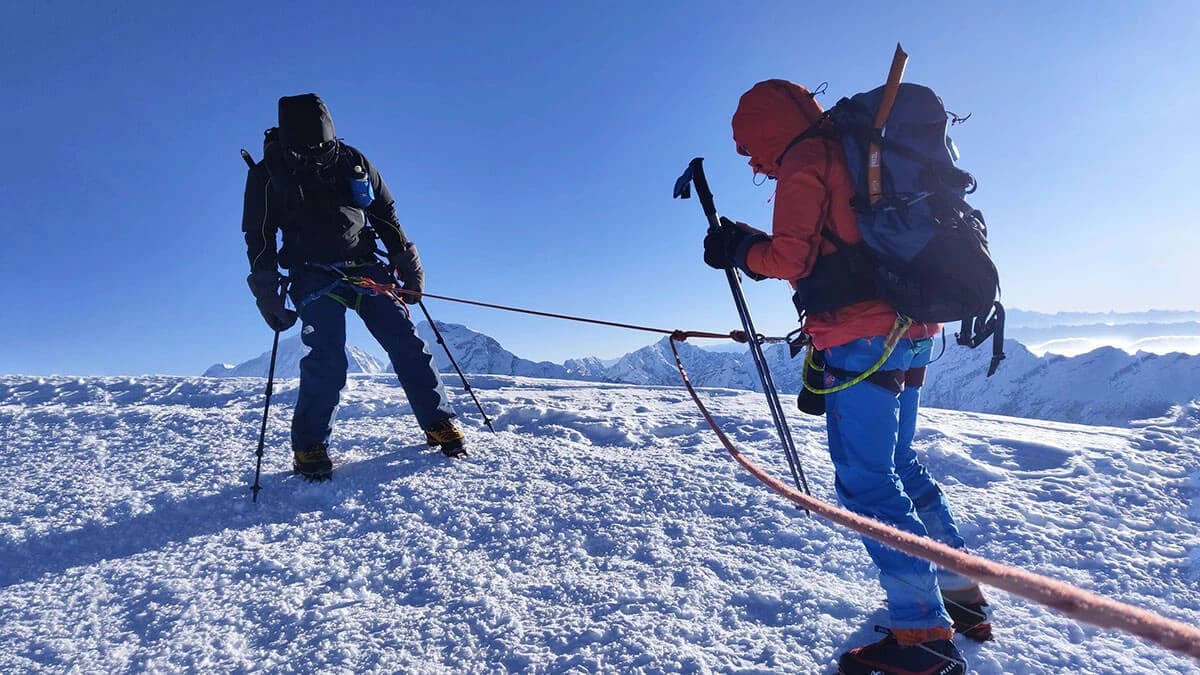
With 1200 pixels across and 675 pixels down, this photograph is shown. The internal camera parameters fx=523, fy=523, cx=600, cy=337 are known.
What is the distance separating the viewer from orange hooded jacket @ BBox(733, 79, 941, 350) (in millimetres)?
2336

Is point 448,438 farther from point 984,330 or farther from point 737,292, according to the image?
point 984,330

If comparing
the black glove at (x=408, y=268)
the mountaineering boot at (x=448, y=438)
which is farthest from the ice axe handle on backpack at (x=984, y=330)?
the black glove at (x=408, y=268)

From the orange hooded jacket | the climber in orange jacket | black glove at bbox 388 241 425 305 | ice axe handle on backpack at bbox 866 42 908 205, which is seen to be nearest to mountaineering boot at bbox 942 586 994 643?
the climber in orange jacket

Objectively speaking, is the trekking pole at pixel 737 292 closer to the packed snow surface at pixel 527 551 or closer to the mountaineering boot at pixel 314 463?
the packed snow surface at pixel 527 551

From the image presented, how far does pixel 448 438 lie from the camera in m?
4.64

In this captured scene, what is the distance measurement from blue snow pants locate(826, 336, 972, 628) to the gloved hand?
662 mm

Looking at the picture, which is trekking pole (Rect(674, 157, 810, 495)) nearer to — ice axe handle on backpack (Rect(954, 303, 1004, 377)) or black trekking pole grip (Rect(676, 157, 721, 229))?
black trekking pole grip (Rect(676, 157, 721, 229))

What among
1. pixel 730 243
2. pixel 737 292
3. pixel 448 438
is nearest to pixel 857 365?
pixel 730 243

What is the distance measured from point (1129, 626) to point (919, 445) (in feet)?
14.8

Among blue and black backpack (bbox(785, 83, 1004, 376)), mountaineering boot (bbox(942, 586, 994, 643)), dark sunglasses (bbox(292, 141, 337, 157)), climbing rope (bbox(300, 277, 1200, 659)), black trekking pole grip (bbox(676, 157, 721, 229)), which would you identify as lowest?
mountaineering boot (bbox(942, 586, 994, 643))

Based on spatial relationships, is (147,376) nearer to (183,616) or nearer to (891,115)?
(183,616)

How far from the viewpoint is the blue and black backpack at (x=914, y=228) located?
2.18 m

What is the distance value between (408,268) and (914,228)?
4.28 metres

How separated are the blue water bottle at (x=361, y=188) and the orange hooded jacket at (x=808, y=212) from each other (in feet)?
11.5
